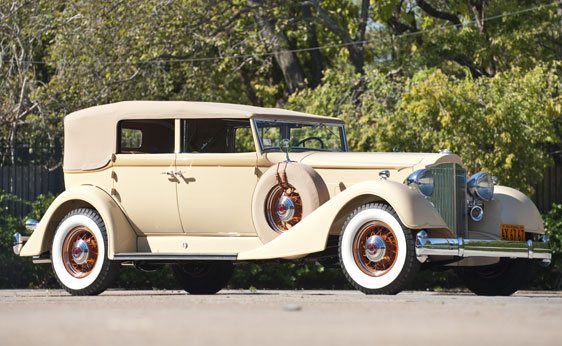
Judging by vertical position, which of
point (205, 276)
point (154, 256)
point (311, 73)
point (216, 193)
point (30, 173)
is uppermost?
point (311, 73)

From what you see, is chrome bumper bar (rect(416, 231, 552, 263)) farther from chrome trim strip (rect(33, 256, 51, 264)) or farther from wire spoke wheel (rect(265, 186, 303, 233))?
chrome trim strip (rect(33, 256, 51, 264))

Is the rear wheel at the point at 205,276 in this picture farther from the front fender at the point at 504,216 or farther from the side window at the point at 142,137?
the front fender at the point at 504,216

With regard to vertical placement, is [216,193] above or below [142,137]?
below

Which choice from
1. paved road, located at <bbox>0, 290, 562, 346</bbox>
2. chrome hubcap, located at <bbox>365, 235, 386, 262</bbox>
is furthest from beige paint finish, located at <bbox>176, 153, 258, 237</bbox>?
paved road, located at <bbox>0, 290, 562, 346</bbox>

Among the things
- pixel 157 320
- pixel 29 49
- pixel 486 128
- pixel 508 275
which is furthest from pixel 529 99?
pixel 157 320

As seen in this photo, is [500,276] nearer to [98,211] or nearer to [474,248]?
[474,248]

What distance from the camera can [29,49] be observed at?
1709 cm

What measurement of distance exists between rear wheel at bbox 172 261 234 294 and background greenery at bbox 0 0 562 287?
285 centimetres

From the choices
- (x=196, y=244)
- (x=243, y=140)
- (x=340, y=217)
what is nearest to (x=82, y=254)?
(x=196, y=244)

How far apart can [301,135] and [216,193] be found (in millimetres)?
1231

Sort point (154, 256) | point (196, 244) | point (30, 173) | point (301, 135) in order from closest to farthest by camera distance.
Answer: point (154, 256) < point (196, 244) < point (301, 135) < point (30, 173)

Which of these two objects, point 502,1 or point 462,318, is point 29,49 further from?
point 462,318

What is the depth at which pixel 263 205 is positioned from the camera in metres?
8.87

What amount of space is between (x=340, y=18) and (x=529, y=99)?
734 cm
